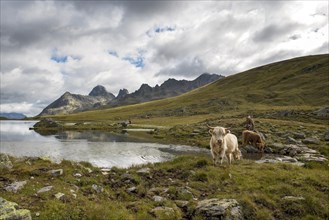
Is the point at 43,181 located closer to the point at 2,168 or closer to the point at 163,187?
the point at 2,168

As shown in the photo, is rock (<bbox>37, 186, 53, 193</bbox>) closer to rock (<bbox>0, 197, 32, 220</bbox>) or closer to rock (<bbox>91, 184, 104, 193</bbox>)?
rock (<bbox>91, 184, 104, 193</bbox>)

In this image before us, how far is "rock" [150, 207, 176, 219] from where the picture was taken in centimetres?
1180

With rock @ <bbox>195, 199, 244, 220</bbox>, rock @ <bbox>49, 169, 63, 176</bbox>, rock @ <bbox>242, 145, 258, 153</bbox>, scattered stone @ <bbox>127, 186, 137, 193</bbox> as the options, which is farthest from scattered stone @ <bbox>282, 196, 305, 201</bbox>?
rock @ <bbox>242, 145, 258, 153</bbox>

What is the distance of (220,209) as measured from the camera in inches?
488

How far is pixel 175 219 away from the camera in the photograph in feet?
39.1

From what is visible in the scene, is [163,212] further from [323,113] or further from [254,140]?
[323,113]

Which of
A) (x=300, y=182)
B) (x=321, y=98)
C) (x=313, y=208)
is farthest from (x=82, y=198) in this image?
(x=321, y=98)

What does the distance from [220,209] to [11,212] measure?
304 inches

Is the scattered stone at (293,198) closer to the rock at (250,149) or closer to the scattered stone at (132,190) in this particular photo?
the scattered stone at (132,190)

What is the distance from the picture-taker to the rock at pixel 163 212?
11796 mm

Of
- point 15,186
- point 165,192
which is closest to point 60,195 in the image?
point 15,186

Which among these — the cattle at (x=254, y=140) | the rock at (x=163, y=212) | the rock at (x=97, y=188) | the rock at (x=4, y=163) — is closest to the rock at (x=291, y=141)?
the cattle at (x=254, y=140)

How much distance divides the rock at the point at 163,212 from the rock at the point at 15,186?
18.9ft

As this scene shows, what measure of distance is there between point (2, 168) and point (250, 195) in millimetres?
12973
